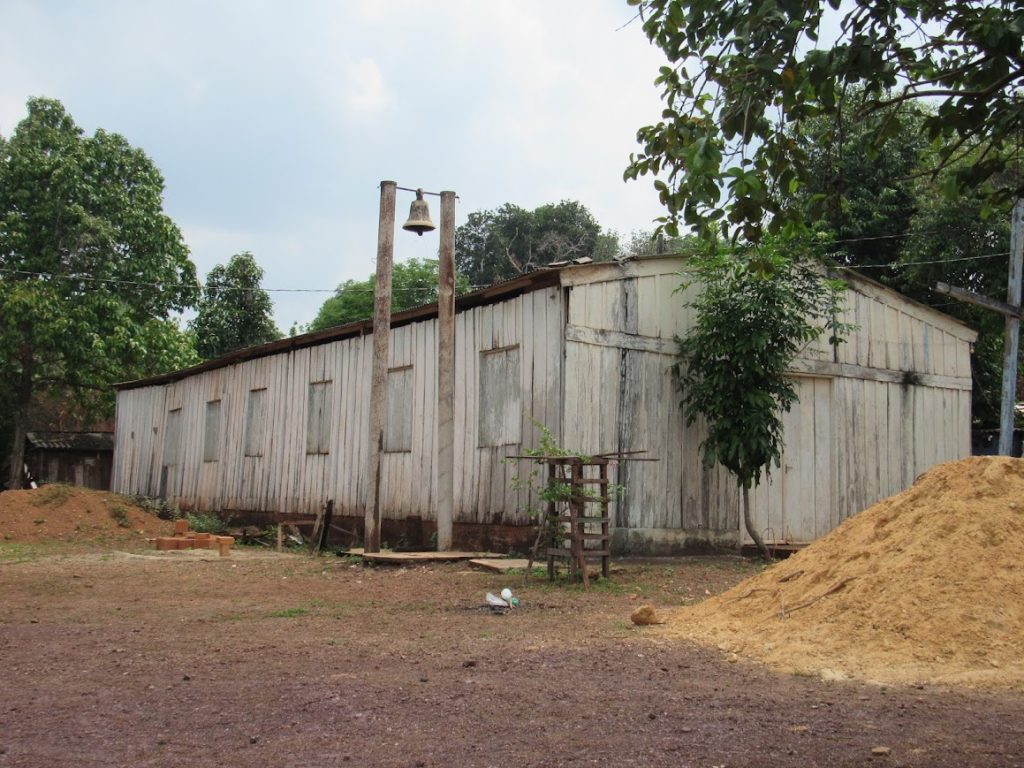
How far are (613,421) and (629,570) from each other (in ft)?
6.97

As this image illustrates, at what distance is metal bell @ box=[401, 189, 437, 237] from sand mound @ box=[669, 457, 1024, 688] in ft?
21.2

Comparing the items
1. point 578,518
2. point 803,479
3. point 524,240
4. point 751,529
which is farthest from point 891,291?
point 524,240

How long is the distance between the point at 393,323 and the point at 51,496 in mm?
9452

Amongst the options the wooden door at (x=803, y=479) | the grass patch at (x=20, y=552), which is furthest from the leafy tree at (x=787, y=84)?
the grass patch at (x=20, y=552)

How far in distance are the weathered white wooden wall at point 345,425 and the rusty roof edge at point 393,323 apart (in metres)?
0.12


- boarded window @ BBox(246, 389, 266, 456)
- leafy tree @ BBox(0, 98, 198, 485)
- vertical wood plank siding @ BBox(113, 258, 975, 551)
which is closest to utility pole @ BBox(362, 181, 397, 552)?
vertical wood plank siding @ BBox(113, 258, 975, 551)

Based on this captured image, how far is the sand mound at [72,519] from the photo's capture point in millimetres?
18062

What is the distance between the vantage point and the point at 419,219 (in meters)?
12.4

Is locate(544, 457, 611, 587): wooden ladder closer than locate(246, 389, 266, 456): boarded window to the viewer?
Yes

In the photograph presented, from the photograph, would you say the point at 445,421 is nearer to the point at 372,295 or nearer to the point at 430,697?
the point at 430,697

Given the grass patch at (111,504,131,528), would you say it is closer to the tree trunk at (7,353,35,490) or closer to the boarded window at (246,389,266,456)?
the boarded window at (246,389,266,456)

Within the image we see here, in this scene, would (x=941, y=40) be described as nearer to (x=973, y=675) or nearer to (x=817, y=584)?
(x=973, y=675)

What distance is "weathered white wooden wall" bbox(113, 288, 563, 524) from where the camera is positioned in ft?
42.1

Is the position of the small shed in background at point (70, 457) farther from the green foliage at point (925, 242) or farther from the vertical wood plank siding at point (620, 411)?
the green foliage at point (925, 242)
